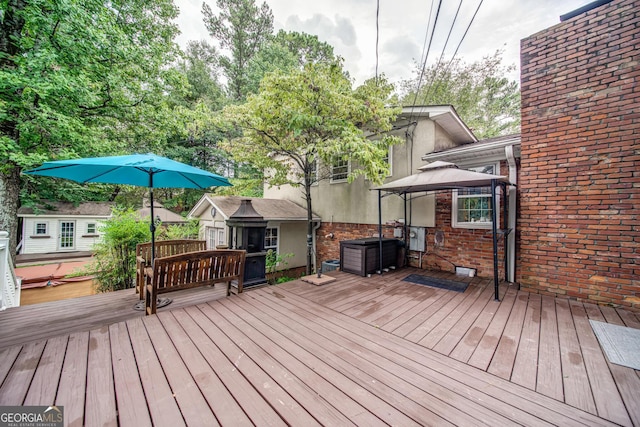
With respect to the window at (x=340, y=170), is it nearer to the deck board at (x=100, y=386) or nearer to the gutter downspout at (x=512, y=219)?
the gutter downspout at (x=512, y=219)

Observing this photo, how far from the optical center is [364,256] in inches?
204

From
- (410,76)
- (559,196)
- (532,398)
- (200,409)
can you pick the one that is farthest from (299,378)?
(410,76)

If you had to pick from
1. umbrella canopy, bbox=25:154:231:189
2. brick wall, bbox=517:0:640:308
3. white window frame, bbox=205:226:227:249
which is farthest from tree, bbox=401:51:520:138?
umbrella canopy, bbox=25:154:231:189

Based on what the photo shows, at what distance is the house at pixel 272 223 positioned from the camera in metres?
8.41

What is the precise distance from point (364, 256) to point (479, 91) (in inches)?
536

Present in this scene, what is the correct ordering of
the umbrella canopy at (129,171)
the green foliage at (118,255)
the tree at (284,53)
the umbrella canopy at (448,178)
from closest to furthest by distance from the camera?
the umbrella canopy at (129,171) < the umbrella canopy at (448,178) < the green foliage at (118,255) < the tree at (284,53)

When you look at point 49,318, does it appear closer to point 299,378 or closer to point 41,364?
point 41,364

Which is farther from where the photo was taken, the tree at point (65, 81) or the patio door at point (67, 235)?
the patio door at point (67, 235)

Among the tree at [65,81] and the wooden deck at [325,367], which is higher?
the tree at [65,81]

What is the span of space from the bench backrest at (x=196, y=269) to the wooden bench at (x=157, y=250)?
1.24m

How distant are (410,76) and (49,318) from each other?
17.7 meters

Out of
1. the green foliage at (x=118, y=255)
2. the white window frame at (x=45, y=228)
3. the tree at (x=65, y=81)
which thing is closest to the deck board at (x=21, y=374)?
the green foliage at (x=118, y=255)

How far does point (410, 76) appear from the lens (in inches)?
572

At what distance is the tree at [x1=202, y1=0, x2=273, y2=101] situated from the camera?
54.5 ft
